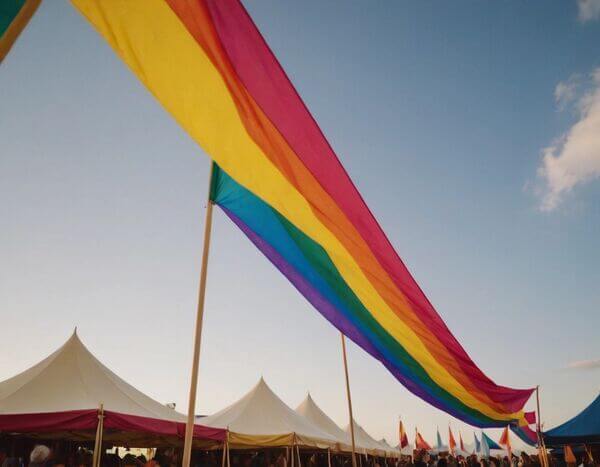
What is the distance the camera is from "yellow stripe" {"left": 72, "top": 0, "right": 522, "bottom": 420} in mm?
2469

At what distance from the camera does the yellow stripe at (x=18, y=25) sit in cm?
177

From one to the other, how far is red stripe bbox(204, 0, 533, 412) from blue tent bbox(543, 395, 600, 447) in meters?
16.2

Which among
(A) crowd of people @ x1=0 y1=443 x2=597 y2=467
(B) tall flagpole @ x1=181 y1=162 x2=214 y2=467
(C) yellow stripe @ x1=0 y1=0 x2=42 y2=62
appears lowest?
(A) crowd of people @ x1=0 y1=443 x2=597 y2=467

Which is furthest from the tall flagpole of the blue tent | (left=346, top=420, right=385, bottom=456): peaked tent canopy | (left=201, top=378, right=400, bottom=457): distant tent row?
(left=346, top=420, right=385, bottom=456): peaked tent canopy

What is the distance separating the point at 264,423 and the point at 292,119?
41.8 ft

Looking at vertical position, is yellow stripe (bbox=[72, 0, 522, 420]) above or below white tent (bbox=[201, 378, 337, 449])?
above

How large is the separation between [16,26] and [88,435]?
11234mm

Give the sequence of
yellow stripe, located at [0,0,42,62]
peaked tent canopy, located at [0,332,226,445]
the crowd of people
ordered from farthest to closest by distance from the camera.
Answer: peaked tent canopy, located at [0,332,226,445] < the crowd of people < yellow stripe, located at [0,0,42,62]

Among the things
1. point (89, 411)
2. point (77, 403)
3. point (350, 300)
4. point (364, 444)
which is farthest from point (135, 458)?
point (364, 444)

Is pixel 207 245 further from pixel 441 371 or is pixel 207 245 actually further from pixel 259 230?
pixel 441 371

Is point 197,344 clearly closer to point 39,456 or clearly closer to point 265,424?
point 39,456

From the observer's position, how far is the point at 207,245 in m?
3.85

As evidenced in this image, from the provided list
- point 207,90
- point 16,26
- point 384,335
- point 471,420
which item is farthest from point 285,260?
point 471,420

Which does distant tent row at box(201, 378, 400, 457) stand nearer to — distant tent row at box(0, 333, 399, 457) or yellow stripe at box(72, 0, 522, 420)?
distant tent row at box(0, 333, 399, 457)
